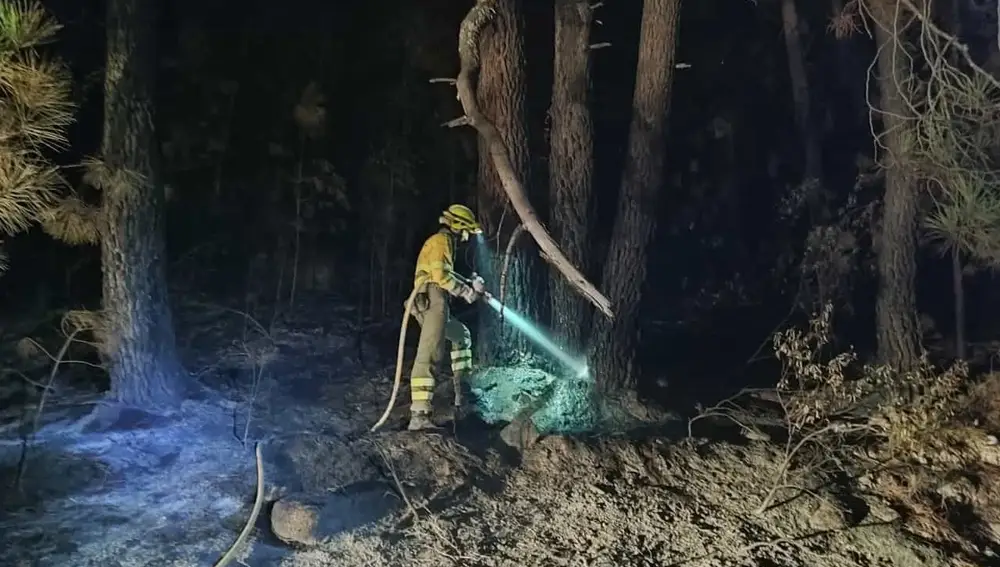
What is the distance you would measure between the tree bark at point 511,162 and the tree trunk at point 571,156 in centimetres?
26

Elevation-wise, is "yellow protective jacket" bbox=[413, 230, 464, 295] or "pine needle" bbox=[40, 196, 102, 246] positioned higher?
"pine needle" bbox=[40, 196, 102, 246]

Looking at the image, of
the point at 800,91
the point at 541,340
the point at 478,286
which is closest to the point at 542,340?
the point at 541,340

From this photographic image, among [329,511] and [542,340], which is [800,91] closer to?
[542,340]

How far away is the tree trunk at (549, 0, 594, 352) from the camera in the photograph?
7383 mm

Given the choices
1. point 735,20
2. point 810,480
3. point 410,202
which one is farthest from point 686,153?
point 810,480

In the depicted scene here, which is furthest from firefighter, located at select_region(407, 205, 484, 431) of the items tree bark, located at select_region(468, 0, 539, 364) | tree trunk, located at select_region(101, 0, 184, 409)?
tree trunk, located at select_region(101, 0, 184, 409)

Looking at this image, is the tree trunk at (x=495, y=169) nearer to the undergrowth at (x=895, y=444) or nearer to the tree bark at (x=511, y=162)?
the tree bark at (x=511, y=162)

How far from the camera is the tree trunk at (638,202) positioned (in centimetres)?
762

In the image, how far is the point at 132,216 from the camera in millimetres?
6828

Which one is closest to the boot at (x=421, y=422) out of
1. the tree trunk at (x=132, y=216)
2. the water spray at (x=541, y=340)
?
the water spray at (x=541, y=340)

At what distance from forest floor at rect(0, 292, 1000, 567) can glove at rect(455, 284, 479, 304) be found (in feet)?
3.42

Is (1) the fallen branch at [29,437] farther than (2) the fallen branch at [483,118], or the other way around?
(2) the fallen branch at [483,118]

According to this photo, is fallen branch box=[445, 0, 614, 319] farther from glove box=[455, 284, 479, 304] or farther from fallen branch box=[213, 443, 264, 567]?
fallen branch box=[213, 443, 264, 567]

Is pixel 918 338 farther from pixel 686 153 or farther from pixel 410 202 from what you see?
pixel 410 202
